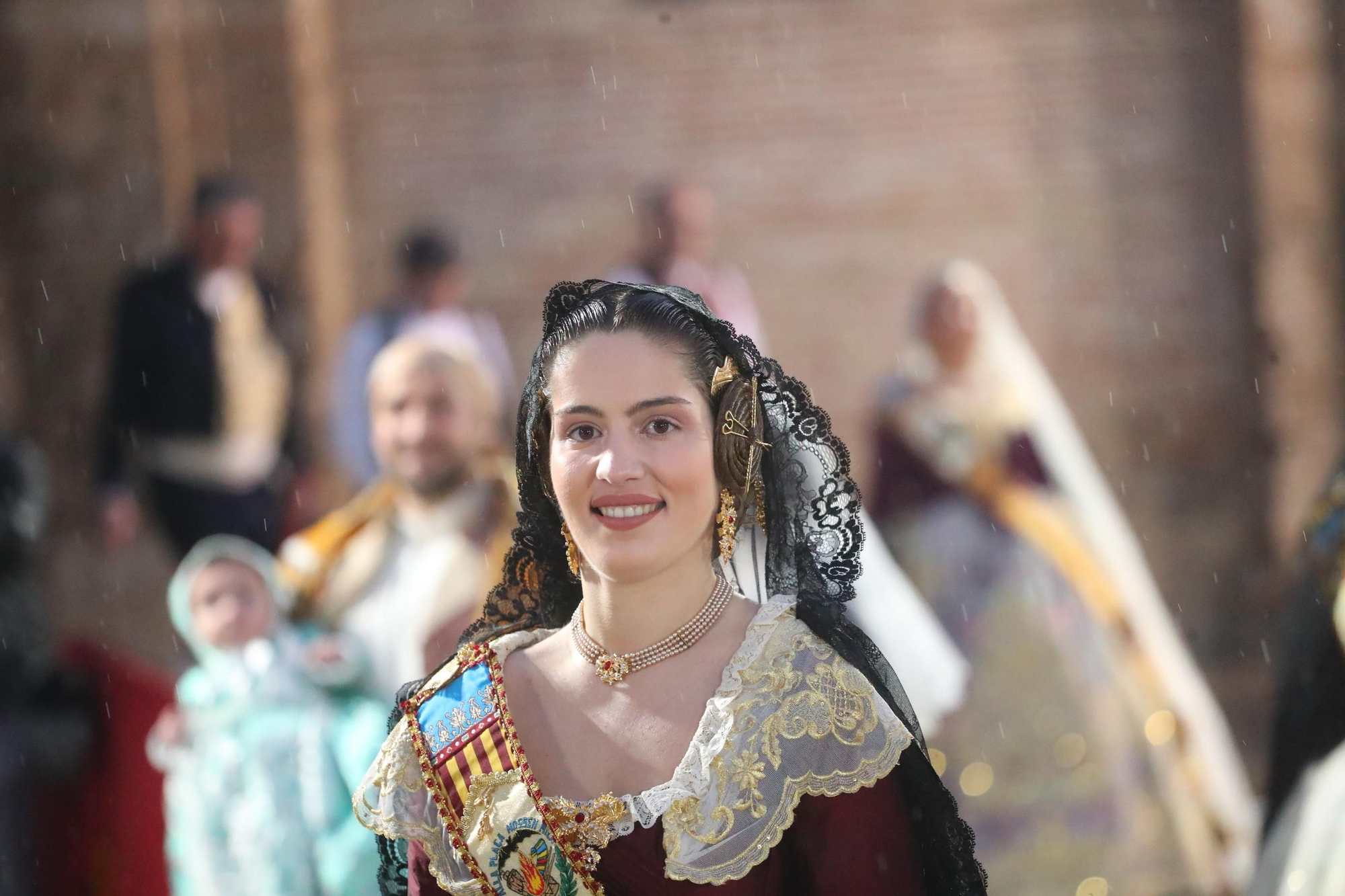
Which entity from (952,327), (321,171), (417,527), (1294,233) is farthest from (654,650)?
(1294,233)

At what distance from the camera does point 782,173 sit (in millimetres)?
9383

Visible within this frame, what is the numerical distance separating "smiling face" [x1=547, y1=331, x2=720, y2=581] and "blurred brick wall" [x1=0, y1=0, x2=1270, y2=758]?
7.09m

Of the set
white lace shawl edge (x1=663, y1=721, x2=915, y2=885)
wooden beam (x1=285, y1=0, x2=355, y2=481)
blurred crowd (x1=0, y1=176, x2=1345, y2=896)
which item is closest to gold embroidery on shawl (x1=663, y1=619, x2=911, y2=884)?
white lace shawl edge (x1=663, y1=721, x2=915, y2=885)

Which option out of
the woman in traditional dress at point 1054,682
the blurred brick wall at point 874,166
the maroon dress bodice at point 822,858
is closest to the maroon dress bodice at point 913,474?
the woman in traditional dress at point 1054,682

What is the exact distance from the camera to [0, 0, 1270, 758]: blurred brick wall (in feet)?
29.9

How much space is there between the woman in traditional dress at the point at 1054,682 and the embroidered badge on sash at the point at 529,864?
4.25 m

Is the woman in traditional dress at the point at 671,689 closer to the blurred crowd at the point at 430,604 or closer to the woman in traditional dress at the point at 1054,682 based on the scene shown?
the blurred crowd at the point at 430,604

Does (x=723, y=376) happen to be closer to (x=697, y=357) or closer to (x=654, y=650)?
(x=697, y=357)

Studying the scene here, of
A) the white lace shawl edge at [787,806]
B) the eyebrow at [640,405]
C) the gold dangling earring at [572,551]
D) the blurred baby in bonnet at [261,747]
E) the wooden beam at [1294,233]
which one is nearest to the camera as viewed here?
the white lace shawl edge at [787,806]

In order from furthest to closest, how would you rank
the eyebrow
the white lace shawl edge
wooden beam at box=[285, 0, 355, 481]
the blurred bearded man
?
1. wooden beam at box=[285, 0, 355, 481]
2. the blurred bearded man
3. the eyebrow
4. the white lace shawl edge

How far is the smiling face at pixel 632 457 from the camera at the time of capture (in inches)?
82.1

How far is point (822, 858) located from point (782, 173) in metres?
7.72

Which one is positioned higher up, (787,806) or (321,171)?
(321,171)

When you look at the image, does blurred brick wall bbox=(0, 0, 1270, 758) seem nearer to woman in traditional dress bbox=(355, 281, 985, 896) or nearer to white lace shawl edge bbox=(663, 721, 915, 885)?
woman in traditional dress bbox=(355, 281, 985, 896)
